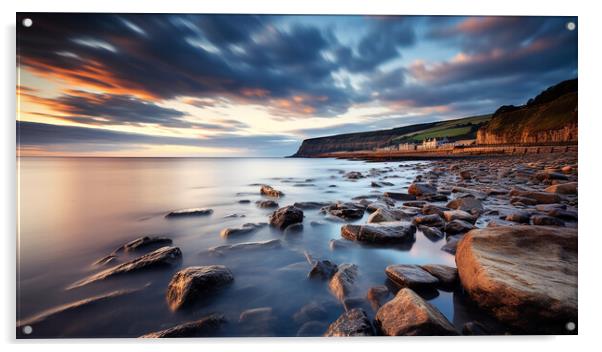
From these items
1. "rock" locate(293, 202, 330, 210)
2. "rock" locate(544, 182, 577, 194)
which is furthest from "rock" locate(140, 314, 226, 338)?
"rock" locate(544, 182, 577, 194)

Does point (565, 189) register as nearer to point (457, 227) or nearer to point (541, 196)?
point (541, 196)

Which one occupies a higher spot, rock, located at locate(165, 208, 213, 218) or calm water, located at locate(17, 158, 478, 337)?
rock, located at locate(165, 208, 213, 218)

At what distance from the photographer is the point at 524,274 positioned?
1787 millimetres

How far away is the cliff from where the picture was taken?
2.82 meters

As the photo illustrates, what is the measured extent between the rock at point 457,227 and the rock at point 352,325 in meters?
1.99

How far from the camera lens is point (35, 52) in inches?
103

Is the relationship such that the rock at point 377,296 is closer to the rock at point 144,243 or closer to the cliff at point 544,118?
the rock at point 144,243

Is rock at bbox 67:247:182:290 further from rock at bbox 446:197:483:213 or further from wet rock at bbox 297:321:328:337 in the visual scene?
rock at bbox 446:197:483:213

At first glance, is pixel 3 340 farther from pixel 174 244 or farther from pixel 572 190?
pixel 572 190

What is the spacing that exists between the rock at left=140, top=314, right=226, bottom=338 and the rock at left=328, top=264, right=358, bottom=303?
35.2 inches

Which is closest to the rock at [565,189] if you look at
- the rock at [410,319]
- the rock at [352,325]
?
the rock at [410,319]

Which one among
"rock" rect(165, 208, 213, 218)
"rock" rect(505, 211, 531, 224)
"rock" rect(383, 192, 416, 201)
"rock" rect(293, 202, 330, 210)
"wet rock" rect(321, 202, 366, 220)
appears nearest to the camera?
"rock" rect(505, 211, 531, 224)
